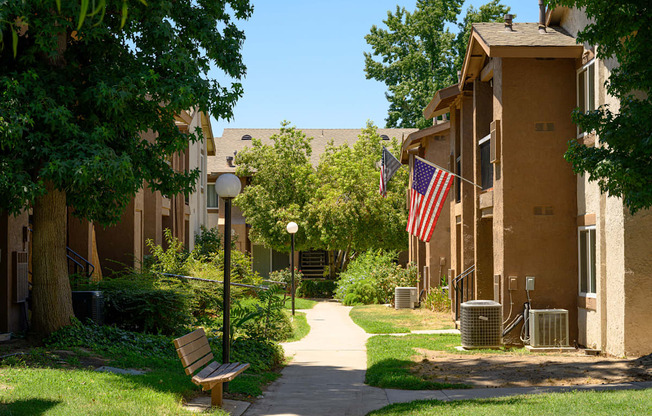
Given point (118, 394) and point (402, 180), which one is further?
point (402, 180)

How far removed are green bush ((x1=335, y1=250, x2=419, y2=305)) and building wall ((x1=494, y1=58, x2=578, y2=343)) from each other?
13.6m

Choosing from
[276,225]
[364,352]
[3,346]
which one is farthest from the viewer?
[276,225]

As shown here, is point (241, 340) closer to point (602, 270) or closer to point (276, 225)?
point (602, 270)

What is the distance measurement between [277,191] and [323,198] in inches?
98.0

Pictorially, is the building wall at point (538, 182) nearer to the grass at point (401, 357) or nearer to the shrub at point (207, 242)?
the grass at point (401, 357)

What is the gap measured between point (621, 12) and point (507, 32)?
259 inches

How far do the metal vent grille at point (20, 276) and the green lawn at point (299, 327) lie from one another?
19.9 feet

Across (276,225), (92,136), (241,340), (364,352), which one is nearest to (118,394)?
(92,136)

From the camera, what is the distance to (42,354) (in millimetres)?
10953

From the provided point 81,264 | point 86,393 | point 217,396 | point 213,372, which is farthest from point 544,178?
point 81,264

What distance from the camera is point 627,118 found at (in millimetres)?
9945

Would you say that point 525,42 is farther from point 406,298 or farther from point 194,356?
point 406,298

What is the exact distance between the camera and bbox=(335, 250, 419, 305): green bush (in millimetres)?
29297

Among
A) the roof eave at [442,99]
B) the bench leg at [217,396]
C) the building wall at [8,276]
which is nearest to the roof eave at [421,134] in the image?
A: the roof eave at [442,99]
